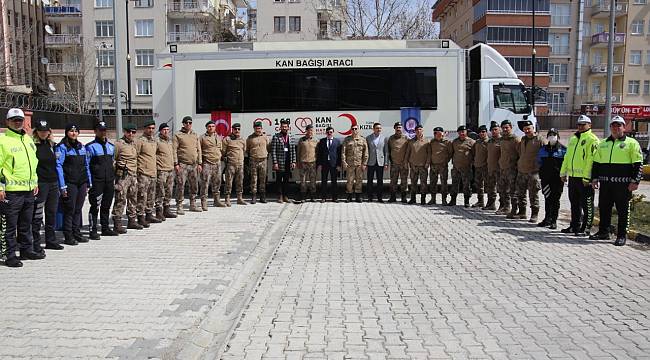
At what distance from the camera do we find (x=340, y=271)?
307 inches

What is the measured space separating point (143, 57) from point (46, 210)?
56.3 metres

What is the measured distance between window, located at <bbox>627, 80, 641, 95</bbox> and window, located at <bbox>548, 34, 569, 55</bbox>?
25.2ft

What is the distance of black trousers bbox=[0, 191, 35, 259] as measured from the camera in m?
7.64

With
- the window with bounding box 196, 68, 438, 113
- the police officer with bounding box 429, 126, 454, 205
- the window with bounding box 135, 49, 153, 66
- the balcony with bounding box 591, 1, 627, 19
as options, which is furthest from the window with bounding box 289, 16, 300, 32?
the police officer with bounding box 429, 126, 454, 205

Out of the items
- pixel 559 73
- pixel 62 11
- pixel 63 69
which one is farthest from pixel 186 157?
pixel 559 73

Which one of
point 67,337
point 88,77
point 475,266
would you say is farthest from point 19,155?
point 88,77

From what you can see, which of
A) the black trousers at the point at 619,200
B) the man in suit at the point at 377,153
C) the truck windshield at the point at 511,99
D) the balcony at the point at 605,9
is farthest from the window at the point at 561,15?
the black trousers at the point at 619,200

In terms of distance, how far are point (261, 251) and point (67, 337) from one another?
163 inches

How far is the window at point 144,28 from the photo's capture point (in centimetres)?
6153

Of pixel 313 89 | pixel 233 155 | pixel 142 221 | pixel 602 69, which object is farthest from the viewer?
pixel 602 69

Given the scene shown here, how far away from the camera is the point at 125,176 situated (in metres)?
10.4

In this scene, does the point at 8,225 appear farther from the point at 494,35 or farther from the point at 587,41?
the point at 587,41

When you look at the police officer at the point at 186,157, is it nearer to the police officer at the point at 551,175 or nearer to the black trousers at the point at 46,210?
the black trousers at the point at 46,210

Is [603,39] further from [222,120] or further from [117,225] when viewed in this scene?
[117,225]
